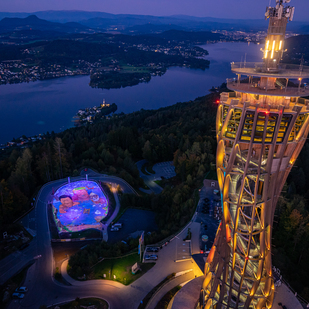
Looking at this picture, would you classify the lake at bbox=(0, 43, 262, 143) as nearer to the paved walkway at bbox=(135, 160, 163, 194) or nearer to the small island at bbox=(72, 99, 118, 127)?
the small island at bbox=(72, 99, 118, 127)

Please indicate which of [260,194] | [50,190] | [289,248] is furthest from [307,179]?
[50,190]

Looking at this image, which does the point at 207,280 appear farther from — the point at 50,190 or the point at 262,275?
the point at 50,190

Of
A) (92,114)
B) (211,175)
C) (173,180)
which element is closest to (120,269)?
(211,175)

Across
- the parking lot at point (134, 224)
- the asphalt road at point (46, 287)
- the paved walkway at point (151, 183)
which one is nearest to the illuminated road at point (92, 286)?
the asphalt road at point (46, 287)

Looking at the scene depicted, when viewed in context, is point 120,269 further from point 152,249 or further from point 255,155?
point 255,155

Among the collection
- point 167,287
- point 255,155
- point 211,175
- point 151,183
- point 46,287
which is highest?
point 255,155

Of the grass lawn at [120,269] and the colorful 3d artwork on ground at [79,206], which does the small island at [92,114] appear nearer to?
the colorful 3d artwork on ground at [79,206]
